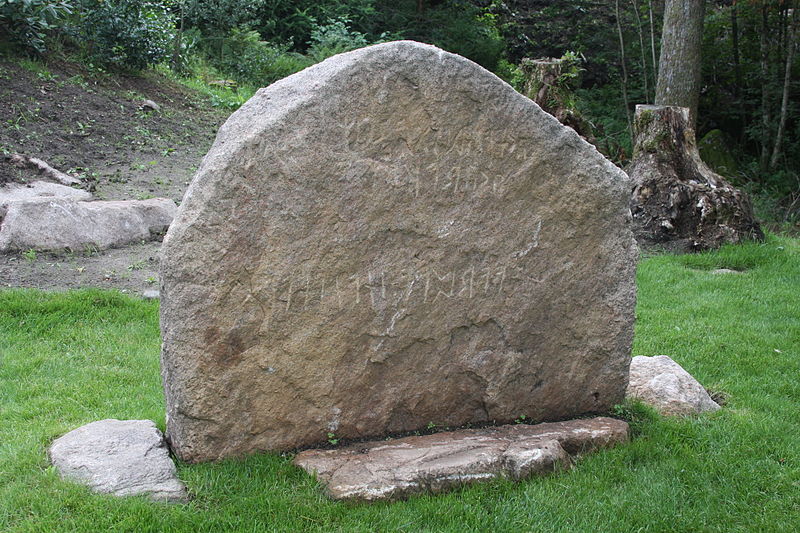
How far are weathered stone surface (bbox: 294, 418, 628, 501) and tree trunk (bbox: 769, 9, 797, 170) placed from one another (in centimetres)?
857

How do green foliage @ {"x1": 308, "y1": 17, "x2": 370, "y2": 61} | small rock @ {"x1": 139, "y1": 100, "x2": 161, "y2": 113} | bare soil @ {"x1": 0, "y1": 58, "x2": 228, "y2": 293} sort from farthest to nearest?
1. green foliage @ {"x1": 308, "y1": 17, "x2": 370, "y2": 61}
2. small rock @ {"x1": 139, "y1": 100, "x2": 161, "y2": 113}
3. bare soil @ {"x1": 0, "y1": 58, "x2": 228, "y2": 293}

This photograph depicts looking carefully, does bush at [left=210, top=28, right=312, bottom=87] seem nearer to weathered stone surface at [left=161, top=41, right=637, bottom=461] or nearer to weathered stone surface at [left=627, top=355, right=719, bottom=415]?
weathered stone surface at [left=627, top=355, right=719, bottom=415]

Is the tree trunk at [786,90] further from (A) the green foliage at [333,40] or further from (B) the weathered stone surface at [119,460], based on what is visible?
(B) the weathered stone surface at [119,460]

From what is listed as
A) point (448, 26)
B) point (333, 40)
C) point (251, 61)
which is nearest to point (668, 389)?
point (251, 61)

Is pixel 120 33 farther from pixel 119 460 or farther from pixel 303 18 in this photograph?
pixel 119 460

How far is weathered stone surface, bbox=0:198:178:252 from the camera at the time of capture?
21.5 ft

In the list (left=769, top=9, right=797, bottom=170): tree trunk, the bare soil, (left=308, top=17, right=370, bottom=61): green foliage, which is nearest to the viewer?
the bare soil

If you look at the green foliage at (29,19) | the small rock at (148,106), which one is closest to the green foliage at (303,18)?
the small rock at (148,106)

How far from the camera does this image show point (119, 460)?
351 cm

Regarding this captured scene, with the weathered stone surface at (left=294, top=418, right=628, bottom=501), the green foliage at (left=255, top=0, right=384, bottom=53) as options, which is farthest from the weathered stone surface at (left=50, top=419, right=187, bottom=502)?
the green foliage at (left=255, top=0, right=384, bottom=53)

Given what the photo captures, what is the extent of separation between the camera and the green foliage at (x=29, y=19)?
9.52 m

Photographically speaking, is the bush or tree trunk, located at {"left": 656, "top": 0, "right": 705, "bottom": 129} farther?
the bush

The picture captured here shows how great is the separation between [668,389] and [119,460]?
3.08m

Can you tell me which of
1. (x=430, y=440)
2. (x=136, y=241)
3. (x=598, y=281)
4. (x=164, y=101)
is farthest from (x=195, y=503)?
(x=164, y=101)
